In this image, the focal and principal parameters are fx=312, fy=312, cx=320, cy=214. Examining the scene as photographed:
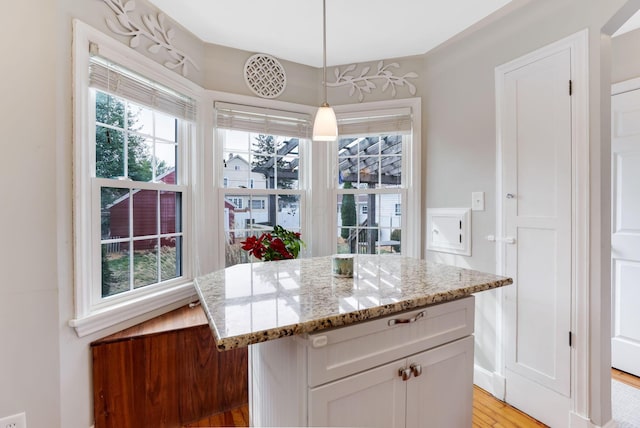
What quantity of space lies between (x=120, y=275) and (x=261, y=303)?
1.27 metres

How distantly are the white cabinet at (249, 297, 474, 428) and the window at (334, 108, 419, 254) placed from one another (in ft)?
4.93

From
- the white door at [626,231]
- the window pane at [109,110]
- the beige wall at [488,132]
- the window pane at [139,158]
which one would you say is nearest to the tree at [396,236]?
the beige wall at [488,132]

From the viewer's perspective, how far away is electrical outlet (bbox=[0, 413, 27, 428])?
1331 mm

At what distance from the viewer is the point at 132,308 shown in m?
1.81

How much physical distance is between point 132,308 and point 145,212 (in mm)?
593

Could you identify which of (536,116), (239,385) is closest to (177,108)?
(239,385)

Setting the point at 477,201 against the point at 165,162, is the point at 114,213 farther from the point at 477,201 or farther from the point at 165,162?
the point at 477,201

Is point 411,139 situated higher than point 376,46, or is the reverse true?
point 376,46

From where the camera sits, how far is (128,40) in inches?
70.7

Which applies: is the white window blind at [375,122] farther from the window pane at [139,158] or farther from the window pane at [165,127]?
the window pane at [139,158]

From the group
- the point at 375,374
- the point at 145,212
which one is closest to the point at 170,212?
the point at 145,212

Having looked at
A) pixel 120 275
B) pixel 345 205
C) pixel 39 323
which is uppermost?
pixel 345 205

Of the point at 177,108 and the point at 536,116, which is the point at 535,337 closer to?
the point at 536,116

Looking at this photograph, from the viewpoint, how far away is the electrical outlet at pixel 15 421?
1331mm
